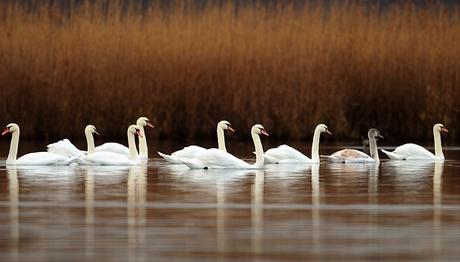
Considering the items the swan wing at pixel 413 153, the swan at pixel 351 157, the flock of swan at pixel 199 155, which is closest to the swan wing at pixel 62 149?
the flock of swan at pixel 199 155

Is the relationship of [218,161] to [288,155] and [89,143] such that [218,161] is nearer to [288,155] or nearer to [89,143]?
[288,155]

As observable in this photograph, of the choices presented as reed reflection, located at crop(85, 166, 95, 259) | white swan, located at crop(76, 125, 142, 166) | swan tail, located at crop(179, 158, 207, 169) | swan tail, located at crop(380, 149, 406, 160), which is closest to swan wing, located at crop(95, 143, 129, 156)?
→ white swan, located at crop(76, 125, 142, 166)

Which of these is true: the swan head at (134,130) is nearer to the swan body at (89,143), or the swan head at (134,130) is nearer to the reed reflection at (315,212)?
the swan body at (89,143)

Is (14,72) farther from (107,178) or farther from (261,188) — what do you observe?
(261,188)

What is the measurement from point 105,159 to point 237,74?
5.50 metres

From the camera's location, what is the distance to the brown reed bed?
68.8 ft

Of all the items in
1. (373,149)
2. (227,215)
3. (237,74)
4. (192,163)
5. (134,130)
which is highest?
(237,74)

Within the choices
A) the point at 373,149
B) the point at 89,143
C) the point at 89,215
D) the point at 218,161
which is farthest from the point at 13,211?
the point at 373,149

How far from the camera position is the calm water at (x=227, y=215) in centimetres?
800

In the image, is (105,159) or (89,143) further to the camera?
(89,143)

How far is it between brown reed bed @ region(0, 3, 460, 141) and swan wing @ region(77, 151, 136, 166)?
16.0 feet

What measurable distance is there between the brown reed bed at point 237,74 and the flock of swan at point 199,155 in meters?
2.96

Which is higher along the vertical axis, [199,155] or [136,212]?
[199,155]

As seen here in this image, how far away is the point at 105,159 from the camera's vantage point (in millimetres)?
15930
